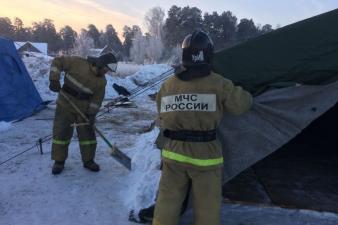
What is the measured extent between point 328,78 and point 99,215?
262cm

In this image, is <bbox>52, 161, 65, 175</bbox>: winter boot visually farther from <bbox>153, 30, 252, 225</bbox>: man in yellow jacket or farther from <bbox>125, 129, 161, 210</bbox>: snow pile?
<bbox>153, 30, 252, 225</bbox>: man in yellow jacket

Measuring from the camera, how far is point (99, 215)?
4289 mm

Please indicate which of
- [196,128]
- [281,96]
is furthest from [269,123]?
[196,128]

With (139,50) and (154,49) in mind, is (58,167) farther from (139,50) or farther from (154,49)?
(139,50)

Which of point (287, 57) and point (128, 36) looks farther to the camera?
point (128, 36)

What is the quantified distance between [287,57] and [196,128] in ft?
4.52

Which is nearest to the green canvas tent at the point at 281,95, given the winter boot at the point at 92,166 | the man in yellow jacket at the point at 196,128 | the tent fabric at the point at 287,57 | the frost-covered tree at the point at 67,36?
the tent fabric at the point at 287,57

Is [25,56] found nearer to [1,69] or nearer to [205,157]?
[1,69]

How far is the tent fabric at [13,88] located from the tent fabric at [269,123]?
6.88m

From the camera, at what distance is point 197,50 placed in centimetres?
321

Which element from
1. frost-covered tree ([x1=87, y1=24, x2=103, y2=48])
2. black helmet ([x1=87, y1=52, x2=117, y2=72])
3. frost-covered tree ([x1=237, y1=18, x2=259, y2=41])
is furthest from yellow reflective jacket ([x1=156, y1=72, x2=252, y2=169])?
frost-covered tree ([x1=87, y1=24, x2=103, y2=48])

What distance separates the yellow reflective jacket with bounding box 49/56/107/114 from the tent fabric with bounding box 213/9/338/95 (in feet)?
5.97

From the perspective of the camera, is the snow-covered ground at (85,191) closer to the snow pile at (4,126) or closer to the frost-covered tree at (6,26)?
the snow pile at (4,126)

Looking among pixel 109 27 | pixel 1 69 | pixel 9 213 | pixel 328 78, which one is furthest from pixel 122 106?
pixel 109 27
